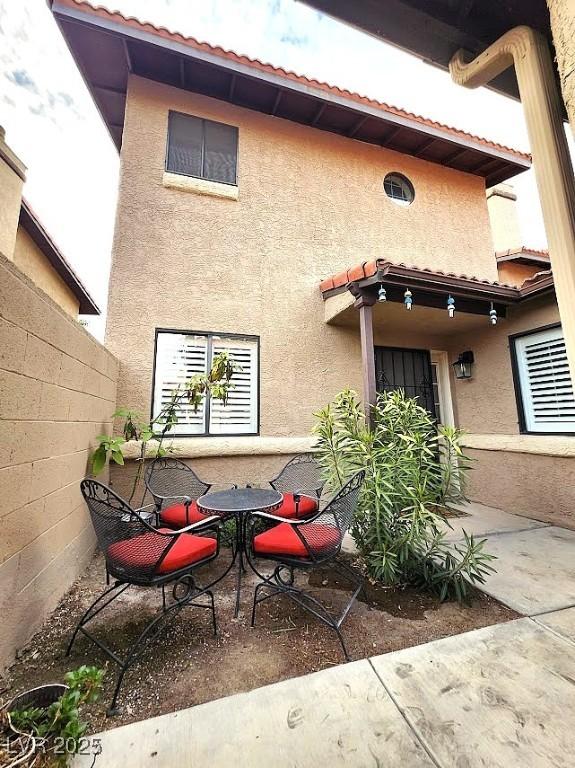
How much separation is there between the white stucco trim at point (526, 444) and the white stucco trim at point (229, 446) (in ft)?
9.90

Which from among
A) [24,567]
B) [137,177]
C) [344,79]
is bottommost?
[24,567]

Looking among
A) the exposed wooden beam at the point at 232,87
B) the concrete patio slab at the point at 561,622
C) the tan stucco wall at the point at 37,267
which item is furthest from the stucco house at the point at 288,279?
the concrete patio slab at the point at 561,622

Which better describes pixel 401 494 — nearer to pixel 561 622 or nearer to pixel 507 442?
pixel 561 622

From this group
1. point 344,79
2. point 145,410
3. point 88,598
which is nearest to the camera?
point 88,598

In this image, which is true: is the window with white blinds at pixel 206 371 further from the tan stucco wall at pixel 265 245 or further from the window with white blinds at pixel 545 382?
the window with white blinds at pixel 545 382

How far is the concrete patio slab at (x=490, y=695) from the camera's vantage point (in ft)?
5.22

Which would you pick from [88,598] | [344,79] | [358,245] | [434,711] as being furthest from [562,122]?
[344,79]

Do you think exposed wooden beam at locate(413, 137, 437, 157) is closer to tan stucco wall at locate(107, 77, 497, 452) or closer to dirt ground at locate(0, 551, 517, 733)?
tan stucco wall at locate(107, 77, 497, 452)

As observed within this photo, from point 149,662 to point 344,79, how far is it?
8.42 m

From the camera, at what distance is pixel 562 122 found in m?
1.13

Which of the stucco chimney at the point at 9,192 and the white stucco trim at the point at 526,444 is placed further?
the white stucco trim at the point at 526,444

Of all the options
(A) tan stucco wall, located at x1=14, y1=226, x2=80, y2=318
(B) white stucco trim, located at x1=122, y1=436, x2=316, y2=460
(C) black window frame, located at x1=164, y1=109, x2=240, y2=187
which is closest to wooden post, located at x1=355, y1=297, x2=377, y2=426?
(B) white stucco trim, located at x1=122, y1=436, x2=316, y2=460

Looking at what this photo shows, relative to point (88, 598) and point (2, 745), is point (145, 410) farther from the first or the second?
point (2, 745)

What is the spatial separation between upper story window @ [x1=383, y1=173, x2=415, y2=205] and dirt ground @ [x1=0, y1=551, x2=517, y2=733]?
22.9 ft
